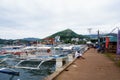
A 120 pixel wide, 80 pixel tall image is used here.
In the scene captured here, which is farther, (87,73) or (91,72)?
(91,72)

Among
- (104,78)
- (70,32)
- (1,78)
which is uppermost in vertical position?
(70,32)

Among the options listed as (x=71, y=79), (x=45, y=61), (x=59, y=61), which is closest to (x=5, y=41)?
(x=45, y=61)

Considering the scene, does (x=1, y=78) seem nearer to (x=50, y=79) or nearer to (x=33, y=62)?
(x=50, y=79)

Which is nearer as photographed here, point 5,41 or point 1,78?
point 1,78

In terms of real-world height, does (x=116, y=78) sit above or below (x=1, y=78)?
above

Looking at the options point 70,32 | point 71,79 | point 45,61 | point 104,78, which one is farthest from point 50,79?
point 70,32

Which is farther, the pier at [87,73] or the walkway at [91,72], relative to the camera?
the walkway at [91,72]

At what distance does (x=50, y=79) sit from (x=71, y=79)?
62.5 inches

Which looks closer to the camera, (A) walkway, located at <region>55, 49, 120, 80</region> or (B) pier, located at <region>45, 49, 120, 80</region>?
(B) pier, located at <region>45, 49, 120, 80</region>

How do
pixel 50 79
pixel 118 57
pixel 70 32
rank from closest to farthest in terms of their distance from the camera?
pixel 50 79
pixel 118 57
pixel 70 32

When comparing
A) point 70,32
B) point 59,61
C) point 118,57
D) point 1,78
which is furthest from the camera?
→ point 70,32

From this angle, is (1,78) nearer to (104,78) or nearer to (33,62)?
(104,78)

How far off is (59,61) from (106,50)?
2471cm

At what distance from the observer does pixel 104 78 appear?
489 inches
